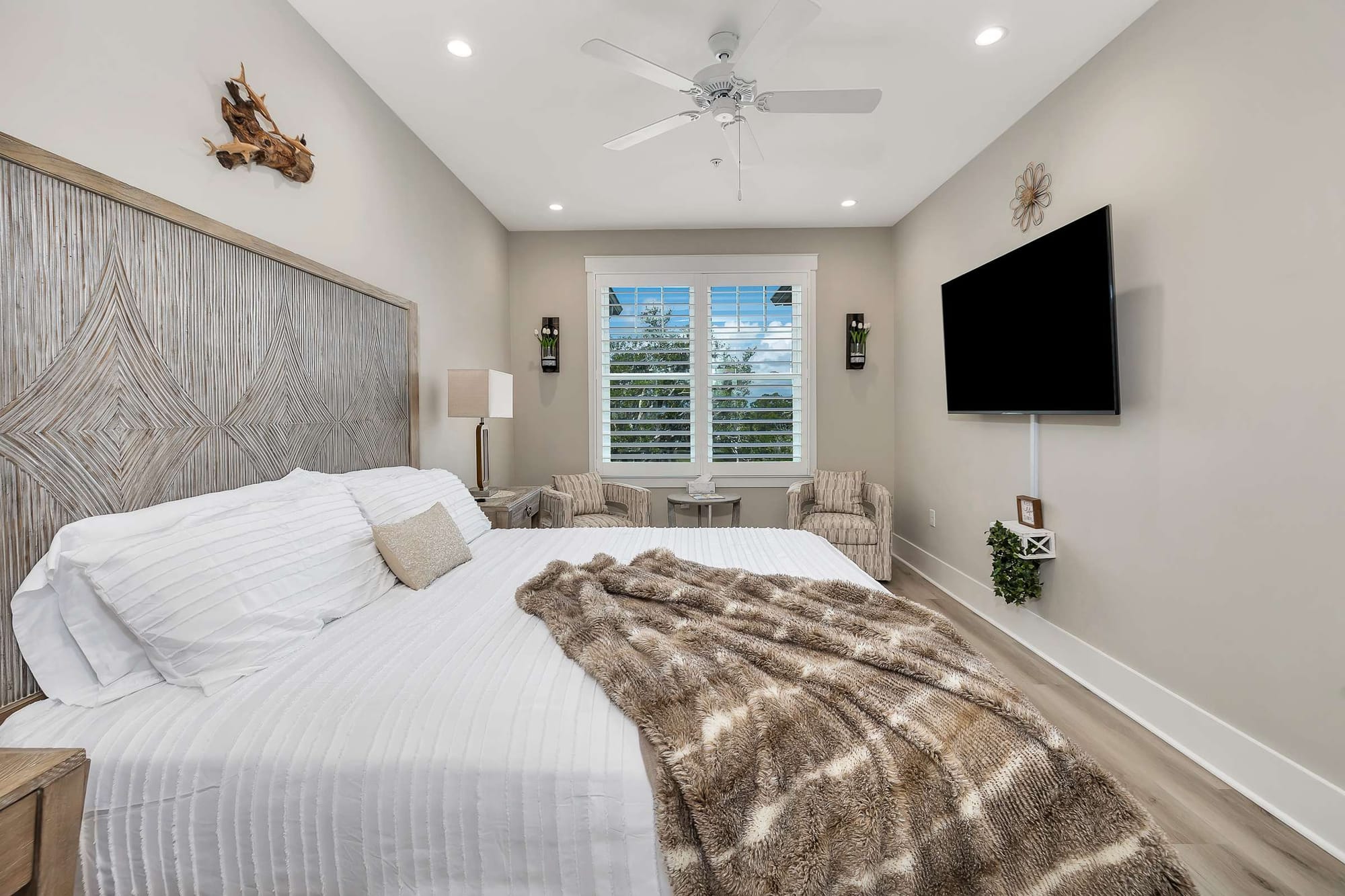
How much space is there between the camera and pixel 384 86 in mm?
2566

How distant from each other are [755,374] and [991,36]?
2.70m

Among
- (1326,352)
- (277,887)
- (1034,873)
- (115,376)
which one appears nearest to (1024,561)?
(1326,352)

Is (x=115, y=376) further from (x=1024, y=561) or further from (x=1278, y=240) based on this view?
(x=1024, y=561)

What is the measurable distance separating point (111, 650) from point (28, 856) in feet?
1.85

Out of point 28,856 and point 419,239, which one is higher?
point 419,239

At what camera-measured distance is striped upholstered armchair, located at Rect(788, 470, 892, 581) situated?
390 centimetres

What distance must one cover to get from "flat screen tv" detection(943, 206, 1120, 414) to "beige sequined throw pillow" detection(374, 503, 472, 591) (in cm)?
265

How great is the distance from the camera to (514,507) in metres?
3.15

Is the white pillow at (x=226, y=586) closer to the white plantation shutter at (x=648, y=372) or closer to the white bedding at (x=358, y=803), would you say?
the white bedding at (x=358, y=803)

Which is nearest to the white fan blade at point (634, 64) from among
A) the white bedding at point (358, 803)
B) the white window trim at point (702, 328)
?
the white bedding at point (358, 803)

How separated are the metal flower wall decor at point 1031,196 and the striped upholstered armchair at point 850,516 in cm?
186

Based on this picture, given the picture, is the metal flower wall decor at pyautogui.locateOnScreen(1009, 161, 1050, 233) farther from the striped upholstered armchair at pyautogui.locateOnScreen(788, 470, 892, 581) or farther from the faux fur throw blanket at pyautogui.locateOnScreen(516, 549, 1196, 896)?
the faux fur throw blanket at pyautogui.locateOnScreen(516, 549, 1196, 896)

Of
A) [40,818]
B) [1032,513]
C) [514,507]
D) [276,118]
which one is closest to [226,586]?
[40,818]

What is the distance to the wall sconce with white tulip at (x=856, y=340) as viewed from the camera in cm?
452
